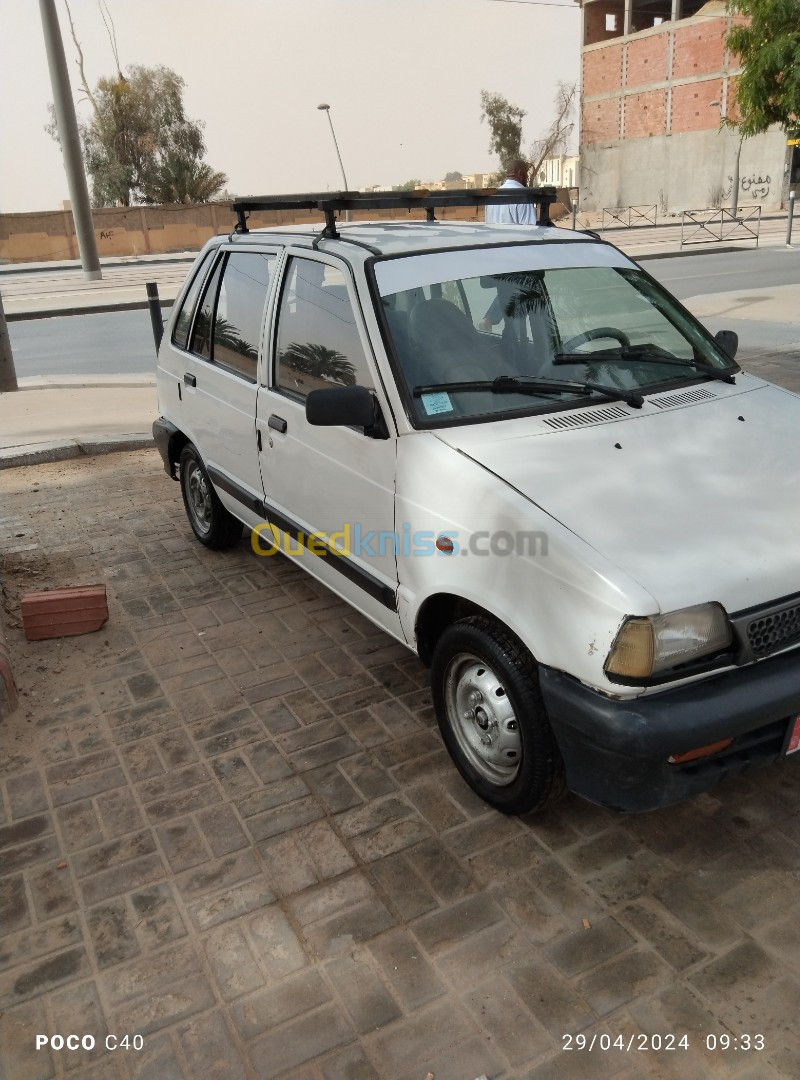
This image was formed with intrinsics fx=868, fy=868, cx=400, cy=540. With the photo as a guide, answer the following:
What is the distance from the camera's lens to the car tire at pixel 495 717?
2.84 metres

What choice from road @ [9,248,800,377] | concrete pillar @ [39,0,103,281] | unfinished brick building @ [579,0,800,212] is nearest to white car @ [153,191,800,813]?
road @ [9,248,800,377]

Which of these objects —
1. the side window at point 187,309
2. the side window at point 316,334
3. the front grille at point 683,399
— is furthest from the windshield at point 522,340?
the side window at point 187,309

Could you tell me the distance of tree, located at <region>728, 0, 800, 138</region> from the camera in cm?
980

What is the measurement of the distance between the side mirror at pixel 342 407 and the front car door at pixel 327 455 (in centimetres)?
→ 10

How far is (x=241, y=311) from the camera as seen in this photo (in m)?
4.53

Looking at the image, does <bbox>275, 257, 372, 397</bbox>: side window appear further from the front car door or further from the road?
the road

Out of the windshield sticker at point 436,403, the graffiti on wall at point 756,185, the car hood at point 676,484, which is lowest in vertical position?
the car hood at point 676,484

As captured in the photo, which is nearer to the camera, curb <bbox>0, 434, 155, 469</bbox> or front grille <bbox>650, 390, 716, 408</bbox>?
front grille <bbox>650, 390, 716, 408</bbox>

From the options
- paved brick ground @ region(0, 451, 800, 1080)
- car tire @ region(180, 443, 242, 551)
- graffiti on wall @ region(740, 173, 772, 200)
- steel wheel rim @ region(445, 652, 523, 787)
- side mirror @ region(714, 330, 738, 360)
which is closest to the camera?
paved brick ground @ region(0, 451, 800, 1080)

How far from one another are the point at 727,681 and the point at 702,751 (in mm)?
227

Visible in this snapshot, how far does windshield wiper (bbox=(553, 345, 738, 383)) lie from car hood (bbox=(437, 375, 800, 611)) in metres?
0.20

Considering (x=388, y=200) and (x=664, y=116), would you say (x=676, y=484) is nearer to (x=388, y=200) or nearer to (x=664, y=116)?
(x=388, y=200)

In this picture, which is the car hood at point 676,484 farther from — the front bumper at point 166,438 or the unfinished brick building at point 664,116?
the unfinished brick building at point 664,116

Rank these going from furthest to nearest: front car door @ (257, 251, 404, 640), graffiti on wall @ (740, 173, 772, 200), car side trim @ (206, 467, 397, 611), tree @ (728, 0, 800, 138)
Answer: graffiti on wall @ (740, 173, 772, 200) < tree @ (728, 0, 800, 138) < car side trim @ (206, 467, 397, 611) < front car door @ (257, 251, 404, 640)
